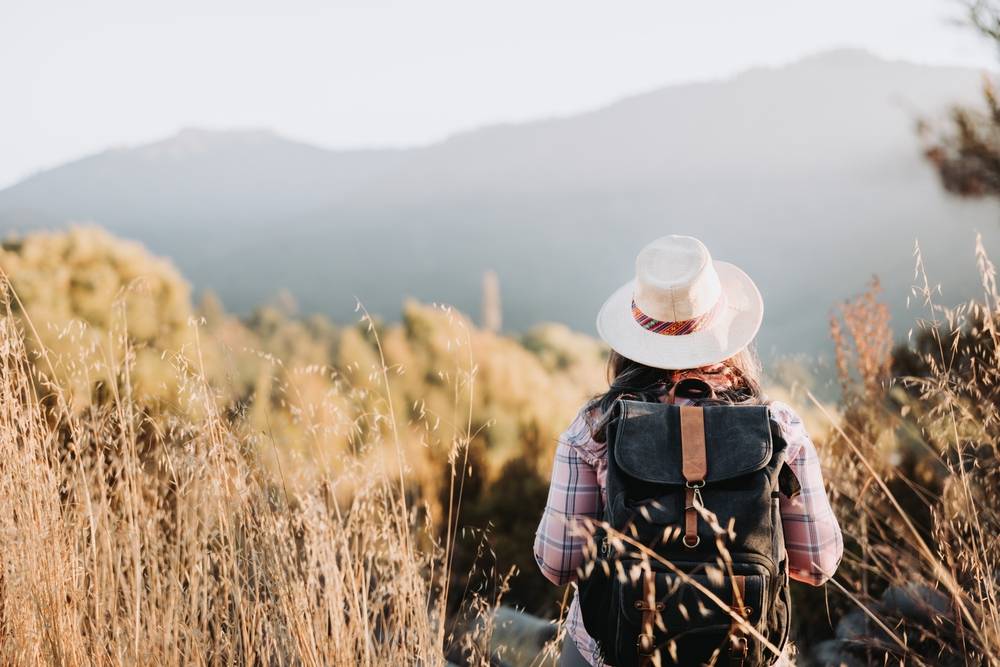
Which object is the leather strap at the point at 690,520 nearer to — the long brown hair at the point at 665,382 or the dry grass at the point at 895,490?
the long brown hair at the point at 665,382

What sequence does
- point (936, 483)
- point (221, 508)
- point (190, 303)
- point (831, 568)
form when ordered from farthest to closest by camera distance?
point (190, 303)
point (936, 483)
point (221, 508)
point (831, 568)

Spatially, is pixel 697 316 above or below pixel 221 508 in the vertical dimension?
above

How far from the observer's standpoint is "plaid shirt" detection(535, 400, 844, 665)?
4.44 ft

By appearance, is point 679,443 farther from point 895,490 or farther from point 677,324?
point 895,490

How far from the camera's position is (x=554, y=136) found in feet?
90.9

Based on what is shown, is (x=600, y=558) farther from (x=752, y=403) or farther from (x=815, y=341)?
(x=815, y=341)

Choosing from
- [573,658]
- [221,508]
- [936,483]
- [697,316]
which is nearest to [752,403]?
[697,316]

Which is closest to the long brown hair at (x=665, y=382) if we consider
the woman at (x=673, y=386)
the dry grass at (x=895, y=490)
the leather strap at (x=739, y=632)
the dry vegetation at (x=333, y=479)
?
the woman at (x=673, y=386)

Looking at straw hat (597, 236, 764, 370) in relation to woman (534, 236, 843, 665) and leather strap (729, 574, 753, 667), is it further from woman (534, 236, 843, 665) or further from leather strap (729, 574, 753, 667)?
leather strap (729, 574, 753, 667)

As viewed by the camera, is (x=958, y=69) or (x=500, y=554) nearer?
(x=500, y=554)

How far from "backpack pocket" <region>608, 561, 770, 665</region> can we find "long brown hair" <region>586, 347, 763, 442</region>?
287 mm

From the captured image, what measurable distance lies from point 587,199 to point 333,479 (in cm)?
2199

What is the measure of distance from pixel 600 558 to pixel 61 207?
14480mm

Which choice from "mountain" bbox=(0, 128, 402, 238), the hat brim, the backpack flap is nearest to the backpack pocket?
the backpack flap
